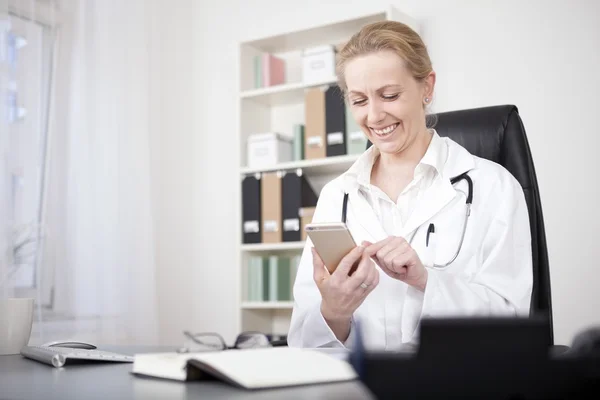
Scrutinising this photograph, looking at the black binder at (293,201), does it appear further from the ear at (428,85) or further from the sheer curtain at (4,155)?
the ear at (428,85)

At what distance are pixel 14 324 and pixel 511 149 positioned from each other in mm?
1223

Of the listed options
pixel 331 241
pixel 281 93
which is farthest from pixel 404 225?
pixel 281 93

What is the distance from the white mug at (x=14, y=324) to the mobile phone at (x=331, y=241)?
64 centimetres

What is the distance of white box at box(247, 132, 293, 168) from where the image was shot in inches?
137

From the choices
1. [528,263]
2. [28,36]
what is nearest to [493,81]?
[528,263]

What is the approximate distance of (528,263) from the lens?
1.48m

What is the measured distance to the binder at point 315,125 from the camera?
130 inches

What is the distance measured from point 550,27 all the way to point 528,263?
189 cm

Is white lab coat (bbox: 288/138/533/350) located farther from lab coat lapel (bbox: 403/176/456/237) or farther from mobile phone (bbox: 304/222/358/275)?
mobile phone (bbox: 304/222/358/275)

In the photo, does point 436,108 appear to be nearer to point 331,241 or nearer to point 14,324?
point 331,241

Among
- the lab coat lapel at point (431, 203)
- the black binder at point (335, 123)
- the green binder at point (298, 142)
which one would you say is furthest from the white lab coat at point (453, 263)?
the green binder at point (298, 142)

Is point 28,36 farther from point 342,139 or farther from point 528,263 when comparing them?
point 528,263

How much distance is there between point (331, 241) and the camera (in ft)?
4.17

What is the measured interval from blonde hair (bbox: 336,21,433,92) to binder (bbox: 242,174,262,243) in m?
1.81
